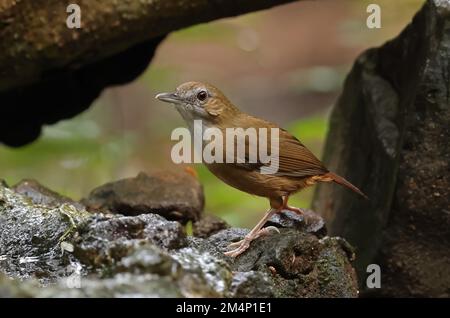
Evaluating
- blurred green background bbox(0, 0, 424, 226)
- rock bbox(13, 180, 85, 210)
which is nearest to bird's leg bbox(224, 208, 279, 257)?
rock bbox(13, 180, 85, 210)

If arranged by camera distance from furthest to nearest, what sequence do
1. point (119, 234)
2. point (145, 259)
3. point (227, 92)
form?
point (227, 92), point (119, 234), point (145, 259)

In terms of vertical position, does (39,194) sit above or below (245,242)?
above

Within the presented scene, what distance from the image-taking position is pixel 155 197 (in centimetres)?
483

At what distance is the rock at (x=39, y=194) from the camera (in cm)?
474

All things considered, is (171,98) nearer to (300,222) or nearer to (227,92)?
(300,222)

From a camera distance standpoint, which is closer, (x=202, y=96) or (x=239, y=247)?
(x=239, y=247)

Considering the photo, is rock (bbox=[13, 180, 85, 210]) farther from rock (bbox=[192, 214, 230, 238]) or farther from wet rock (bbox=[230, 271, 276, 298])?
wet rock (bbox=[230, 271, 276, 298])

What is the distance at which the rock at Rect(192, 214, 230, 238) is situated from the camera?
15.7 feet

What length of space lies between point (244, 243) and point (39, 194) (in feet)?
4.44

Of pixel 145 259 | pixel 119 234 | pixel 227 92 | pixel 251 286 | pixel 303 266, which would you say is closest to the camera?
pixel 145 259

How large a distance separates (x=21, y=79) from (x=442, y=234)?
2.49 m

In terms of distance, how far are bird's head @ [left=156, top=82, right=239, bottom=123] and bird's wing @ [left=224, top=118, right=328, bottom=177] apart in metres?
0.21

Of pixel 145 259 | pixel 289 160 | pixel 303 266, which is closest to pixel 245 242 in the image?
pixel 303 266

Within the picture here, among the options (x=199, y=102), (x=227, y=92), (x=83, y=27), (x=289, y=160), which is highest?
(x=83, y=27)
